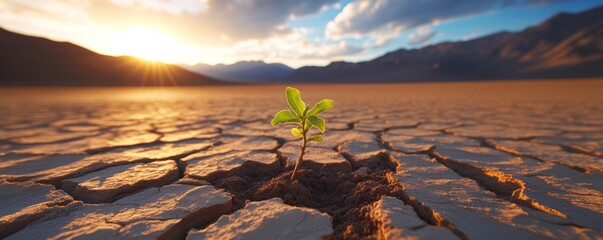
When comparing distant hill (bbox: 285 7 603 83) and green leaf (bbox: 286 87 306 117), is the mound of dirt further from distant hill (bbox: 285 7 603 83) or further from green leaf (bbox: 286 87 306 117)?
distant hill (bbox: 285 7 603 83)

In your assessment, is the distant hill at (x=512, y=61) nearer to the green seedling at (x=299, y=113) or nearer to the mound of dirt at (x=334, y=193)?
the mound of dirt at (x=334, y=193)

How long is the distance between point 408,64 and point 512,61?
1516 centimetres

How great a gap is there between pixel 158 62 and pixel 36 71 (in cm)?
1006

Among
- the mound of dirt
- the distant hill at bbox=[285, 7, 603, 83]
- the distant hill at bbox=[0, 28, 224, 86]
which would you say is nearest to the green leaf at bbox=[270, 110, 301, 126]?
the mound of dirt

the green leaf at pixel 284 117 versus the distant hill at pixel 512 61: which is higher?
the distant hill at pixel 512 61

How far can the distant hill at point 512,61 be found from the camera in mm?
34906

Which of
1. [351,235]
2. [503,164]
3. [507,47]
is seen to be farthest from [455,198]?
[507,47]

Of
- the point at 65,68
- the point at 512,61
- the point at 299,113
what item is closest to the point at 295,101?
the point at 299,113

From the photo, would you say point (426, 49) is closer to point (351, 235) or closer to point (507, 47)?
point (507, 47)

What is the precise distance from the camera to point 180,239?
0.70 meters

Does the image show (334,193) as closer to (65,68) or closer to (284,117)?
(284,117)

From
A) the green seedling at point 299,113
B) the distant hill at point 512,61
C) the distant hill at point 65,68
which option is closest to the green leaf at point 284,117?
the green seedling at point 299,113

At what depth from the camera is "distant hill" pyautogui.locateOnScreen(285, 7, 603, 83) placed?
115 ft

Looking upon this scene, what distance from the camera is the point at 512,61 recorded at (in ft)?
143
